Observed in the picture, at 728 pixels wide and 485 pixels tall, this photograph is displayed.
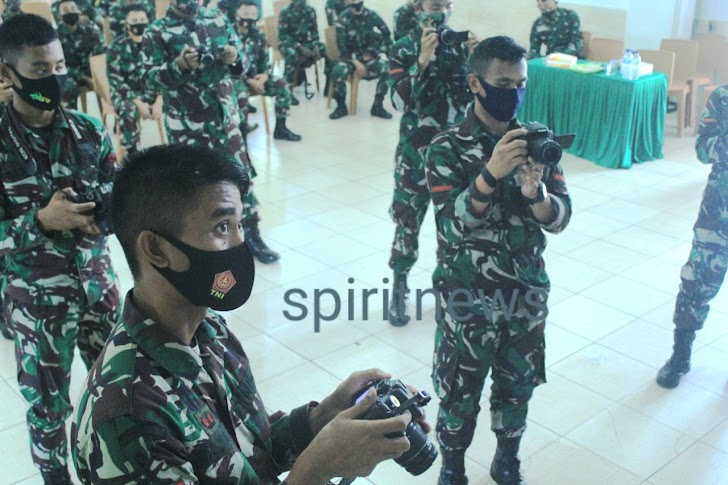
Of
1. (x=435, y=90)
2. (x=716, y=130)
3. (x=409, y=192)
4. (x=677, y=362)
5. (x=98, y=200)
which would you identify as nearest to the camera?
(x=98, y=200)

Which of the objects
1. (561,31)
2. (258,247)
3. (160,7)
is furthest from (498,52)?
(160,7)

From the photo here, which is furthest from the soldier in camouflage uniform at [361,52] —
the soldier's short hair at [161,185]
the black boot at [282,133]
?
the soldier's short hair at [161,185]

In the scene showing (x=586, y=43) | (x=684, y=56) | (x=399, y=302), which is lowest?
(x=399, y=302)

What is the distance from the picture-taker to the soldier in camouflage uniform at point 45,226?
97.0 inches

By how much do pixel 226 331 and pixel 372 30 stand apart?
7.39 meters

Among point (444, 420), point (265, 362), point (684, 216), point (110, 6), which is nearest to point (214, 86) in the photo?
point (265, 362)

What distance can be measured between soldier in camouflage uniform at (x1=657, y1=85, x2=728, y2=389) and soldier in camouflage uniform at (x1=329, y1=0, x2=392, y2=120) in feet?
17.8

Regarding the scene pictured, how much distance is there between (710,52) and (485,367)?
7.03 meters

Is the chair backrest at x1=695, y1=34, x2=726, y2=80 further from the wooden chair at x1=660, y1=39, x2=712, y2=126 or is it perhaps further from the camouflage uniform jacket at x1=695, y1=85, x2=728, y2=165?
the camouflage uniform jacket at x1=695, y1=85, x2=728, y2=165

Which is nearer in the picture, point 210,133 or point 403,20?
point 210,133

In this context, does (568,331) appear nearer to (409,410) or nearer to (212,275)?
(409,410)

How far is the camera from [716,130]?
3.30 m

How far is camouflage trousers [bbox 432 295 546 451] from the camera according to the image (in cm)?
256

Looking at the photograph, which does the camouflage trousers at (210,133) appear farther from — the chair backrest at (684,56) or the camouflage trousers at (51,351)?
the chair backrest at (684,56)
